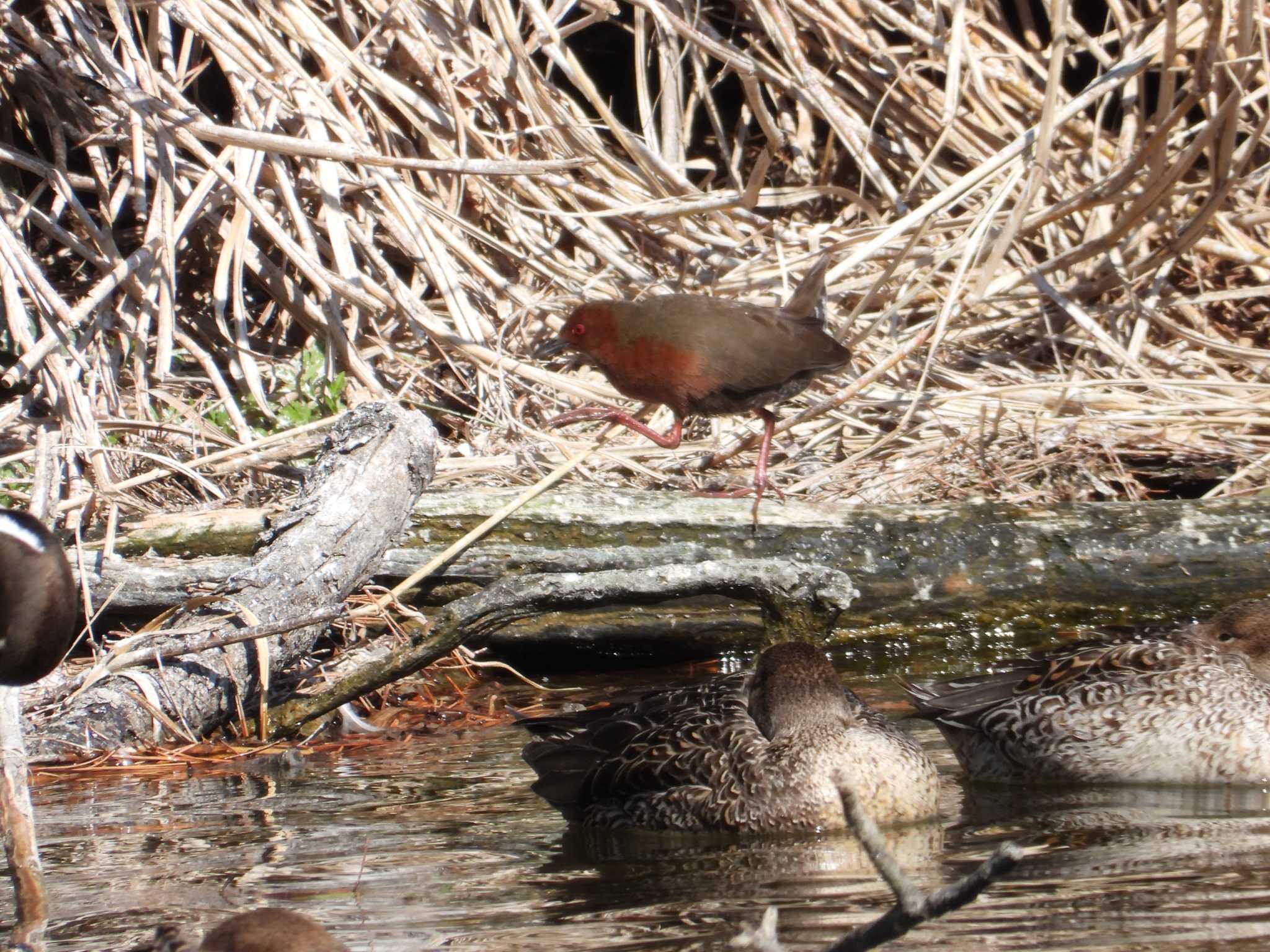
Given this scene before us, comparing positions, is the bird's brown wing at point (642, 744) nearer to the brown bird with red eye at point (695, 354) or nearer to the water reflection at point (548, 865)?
the water reflection at point (548, 865)

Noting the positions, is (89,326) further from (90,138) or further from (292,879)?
(292,879)

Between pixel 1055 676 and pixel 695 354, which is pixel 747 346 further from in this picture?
pixel 1055 676

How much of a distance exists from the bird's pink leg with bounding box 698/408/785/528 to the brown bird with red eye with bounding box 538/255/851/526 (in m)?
0.02

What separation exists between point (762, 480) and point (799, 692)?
1814 mm

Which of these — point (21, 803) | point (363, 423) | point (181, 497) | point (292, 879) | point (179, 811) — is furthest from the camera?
point (181, 497)

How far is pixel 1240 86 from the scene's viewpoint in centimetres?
749

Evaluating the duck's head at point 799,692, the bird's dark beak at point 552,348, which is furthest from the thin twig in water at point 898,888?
the bird's dark beak at point 552,348

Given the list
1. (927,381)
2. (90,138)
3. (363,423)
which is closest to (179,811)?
(363,423)

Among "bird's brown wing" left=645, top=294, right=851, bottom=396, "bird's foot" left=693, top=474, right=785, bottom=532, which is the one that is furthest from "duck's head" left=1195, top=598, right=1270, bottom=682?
"bird's brown wing" left=645, top=294, right=851, bottom=396

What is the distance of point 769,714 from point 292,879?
1.58 metres

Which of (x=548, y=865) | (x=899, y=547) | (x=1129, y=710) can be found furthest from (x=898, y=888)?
(x=899, y=547)

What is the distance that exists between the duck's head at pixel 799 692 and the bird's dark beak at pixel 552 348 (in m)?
2.75

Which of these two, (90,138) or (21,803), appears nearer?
(21,803)

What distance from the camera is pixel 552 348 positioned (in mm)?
7254
